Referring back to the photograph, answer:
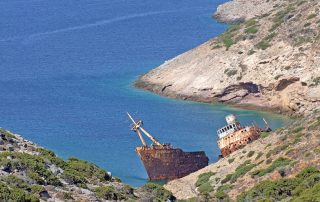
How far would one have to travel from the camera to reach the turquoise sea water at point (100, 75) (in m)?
90.8

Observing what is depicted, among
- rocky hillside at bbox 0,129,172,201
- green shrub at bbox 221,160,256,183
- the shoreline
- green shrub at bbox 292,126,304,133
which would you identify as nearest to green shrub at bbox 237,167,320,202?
rocky hillside at bbox 0,129,172,201

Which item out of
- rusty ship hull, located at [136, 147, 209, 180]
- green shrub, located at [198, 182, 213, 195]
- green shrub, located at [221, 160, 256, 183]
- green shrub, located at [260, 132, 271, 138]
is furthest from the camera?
Answer: rusty ship hull, located at [136, 147, 209, 180]

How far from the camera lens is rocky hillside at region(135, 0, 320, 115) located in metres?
100

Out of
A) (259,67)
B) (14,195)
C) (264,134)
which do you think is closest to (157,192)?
(14,195)

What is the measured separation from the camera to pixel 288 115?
96000 mm

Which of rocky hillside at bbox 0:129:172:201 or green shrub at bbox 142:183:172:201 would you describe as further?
green shrub at bbox 142:183:172:201

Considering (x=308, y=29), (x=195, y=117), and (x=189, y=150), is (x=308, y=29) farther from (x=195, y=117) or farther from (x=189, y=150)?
(x=189, y=150)

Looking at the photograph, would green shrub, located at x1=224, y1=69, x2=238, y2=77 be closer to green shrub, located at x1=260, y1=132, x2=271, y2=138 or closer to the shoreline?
the shoreline

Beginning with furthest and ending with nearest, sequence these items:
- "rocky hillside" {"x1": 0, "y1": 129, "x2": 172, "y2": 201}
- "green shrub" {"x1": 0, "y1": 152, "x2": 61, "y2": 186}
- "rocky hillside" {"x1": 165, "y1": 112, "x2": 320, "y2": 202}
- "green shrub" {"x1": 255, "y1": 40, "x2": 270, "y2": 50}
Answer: "green shrub" {"x1": 255, "y1": 40, "x2": 270, "y2": 50} → "rocky hillside" {"x1": 165, "y1": 112, "x2": 320, "y2": 202} → "green shrub" {"x1": 0, "y1": 152, "x2": 61, "y2": 186} → "rocky hillside" {"x1": 0, "y1": 129, "x2": 172, "y2": 201}

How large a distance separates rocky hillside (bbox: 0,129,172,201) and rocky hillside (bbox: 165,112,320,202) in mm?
5659

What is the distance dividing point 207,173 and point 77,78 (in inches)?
1930

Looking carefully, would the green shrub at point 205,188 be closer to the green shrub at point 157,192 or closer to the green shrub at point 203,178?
the green shrub at point 203,178

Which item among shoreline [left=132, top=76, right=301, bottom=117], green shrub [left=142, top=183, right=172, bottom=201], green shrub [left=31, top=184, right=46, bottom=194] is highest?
shoreline [left=132, top=76, right=301, bottom=117]

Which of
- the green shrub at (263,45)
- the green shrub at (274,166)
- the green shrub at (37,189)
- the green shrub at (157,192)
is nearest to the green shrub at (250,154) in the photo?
the green shrub at (274,166)
